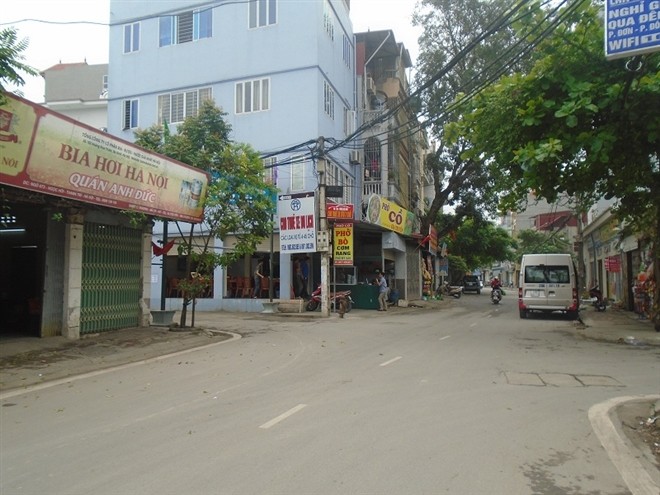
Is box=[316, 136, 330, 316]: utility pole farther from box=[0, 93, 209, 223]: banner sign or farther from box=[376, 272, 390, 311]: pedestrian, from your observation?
box=[0, 93, 209, 223]: banner sign

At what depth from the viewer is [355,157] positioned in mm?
28922

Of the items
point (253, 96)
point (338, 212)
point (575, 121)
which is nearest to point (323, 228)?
point (338, 212)

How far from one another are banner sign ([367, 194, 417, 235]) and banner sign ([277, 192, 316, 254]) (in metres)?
3.97

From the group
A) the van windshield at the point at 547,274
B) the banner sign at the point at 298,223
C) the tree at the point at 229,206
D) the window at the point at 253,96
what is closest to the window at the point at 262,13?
the window at the point at 253,96

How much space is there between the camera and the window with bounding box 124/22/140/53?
27062 mm

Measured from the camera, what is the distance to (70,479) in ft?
14.6

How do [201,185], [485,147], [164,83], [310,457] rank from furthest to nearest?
1. [164,83]
2. [201,185]
3. [485,147]
4. [310,457]

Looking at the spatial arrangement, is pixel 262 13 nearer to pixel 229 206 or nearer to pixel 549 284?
pixel 229 206

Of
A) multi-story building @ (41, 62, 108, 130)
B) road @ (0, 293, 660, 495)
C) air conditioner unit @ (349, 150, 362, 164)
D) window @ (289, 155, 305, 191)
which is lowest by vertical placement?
road @ (0, 293, 660, 495)

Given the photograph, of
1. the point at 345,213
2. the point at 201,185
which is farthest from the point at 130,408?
the point at 345,213

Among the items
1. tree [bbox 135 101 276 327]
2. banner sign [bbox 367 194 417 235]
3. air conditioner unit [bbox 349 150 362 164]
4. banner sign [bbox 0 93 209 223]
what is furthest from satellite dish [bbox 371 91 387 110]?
banner sign [bbox 0 93 209 223]

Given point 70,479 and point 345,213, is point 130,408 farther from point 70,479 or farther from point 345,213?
point 345,213

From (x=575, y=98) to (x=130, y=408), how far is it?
9479 mm

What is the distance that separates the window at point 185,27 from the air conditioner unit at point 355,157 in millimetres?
9100
